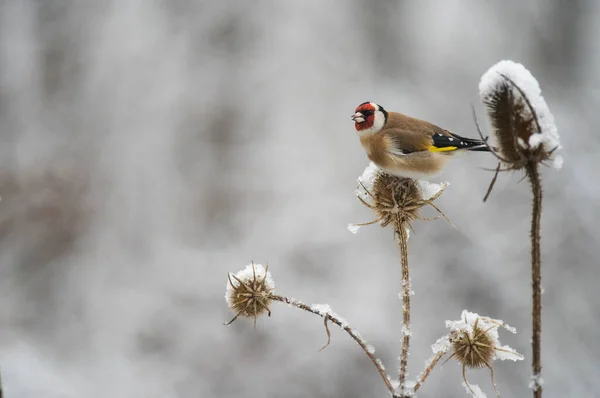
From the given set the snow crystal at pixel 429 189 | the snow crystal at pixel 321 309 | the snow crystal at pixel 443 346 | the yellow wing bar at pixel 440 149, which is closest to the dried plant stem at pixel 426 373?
the snow crystal at pixel 443 346

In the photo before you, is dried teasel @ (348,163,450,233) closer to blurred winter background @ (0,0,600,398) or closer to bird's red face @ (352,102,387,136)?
bird's red face @ (352,102,387,136)

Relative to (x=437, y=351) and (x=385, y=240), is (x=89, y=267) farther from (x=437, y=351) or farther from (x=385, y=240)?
(x=437, y=351)

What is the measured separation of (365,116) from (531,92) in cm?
45

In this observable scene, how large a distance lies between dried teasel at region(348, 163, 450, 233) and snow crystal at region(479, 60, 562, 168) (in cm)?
21

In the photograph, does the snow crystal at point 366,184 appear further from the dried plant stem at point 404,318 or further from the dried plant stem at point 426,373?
the dried plant stem at point 426,373

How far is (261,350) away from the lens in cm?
218

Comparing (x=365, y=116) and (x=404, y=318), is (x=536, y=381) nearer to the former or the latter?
(x=404, y=318)

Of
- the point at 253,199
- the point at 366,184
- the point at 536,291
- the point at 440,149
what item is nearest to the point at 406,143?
the point at 440,149

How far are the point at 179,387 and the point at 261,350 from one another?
354 mm

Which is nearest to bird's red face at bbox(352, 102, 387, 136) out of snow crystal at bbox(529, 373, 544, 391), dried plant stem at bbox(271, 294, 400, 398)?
dried plant stem at bbox(271, 294, 400, 398)

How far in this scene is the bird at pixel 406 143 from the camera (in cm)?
83

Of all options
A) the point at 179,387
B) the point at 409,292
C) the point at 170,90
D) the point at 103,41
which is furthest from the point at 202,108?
the point at 409,292

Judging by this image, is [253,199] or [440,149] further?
[253,199]

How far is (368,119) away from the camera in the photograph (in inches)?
37.3
